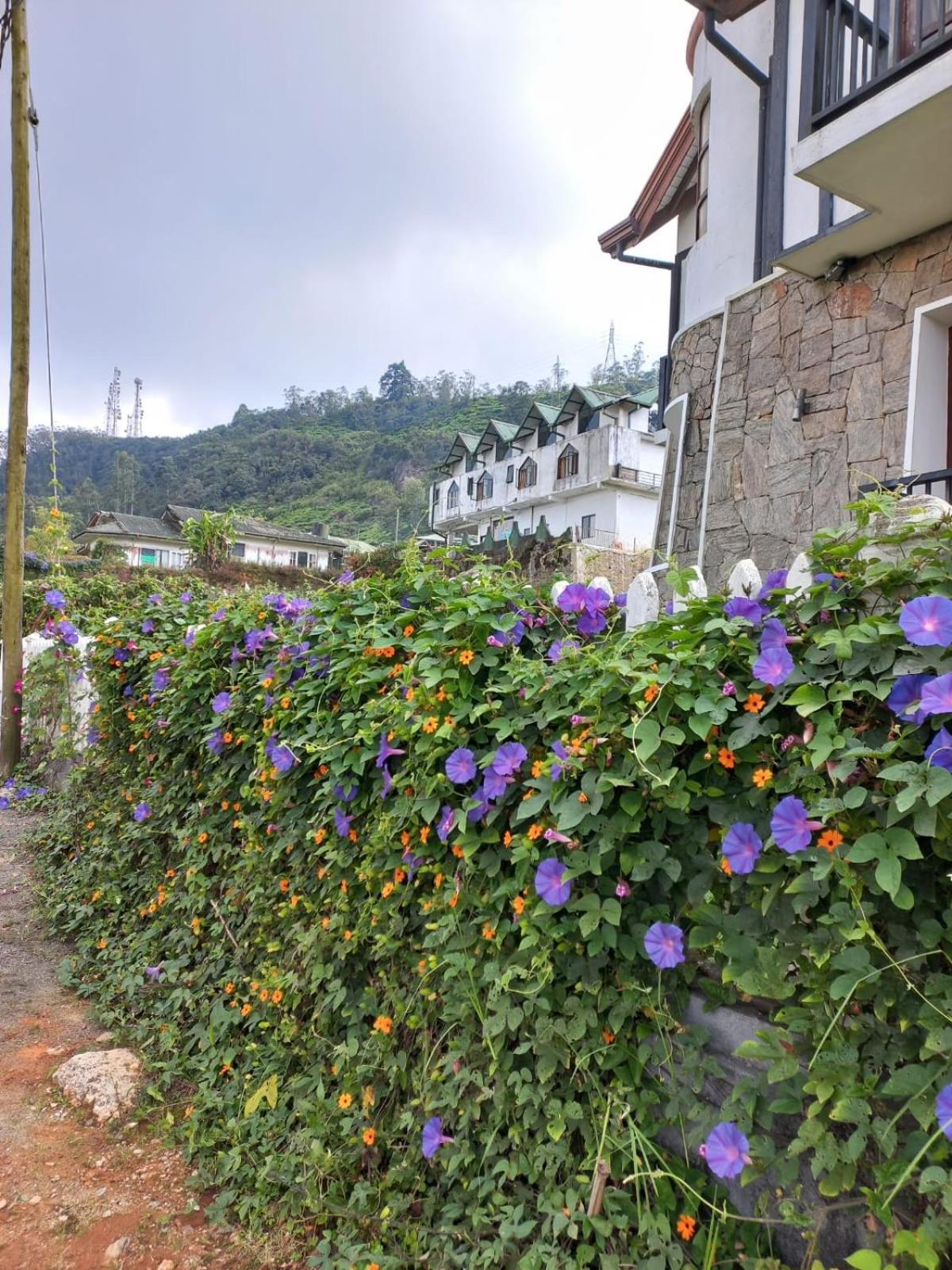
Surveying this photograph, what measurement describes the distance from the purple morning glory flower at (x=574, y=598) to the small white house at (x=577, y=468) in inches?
929

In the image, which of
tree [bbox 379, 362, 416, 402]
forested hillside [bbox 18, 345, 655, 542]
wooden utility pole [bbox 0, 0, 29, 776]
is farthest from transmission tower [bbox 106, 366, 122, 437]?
wooden utility pole [bbox 0, 0, 29, 776]

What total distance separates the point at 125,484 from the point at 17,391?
58.4 metres

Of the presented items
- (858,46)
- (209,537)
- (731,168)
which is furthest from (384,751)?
(209,537)

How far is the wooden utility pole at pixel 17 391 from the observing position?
616 centimetres

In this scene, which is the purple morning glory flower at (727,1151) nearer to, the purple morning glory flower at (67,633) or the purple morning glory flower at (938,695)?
the purple morning glory flower at (938,695)

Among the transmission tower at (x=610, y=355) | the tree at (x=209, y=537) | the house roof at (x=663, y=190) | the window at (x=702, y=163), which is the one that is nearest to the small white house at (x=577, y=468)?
the tree at (x=209, y=537)

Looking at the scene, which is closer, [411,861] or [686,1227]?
[686,1227]

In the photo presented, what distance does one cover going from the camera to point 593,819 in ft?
4.32

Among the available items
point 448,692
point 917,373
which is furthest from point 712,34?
point 448,692

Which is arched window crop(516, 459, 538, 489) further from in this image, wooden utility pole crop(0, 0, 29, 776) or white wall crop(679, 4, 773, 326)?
wooden utility pole crop(0, 0, 29, 776)

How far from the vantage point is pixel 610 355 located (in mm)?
74000

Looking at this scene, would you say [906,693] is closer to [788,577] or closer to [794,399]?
[788,577]

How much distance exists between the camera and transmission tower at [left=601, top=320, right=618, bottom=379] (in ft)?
239

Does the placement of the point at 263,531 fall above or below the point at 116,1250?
above
